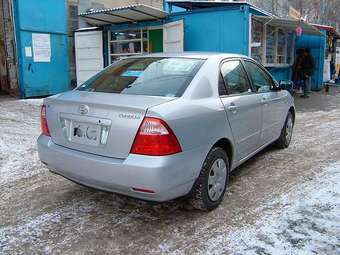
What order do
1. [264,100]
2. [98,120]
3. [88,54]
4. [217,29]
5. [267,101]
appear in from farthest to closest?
[88,54] → [217,29] → [267,101] → [264,100] → [98,120]

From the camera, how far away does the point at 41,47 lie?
11.1 metres

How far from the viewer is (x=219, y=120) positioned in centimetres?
356

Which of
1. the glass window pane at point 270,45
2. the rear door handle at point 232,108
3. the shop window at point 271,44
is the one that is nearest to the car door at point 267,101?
the rear door handle at point 232,108

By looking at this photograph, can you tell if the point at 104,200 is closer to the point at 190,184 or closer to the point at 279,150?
the point at 190,184

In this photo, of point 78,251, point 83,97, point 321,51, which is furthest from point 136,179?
point 321,51

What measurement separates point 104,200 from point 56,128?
0.96m

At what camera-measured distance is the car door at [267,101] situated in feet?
15.4

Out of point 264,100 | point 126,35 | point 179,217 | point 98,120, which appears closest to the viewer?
point 98,120

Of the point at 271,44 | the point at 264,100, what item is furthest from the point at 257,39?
the point at 264,100

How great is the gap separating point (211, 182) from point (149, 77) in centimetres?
119

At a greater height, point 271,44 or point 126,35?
point 126,35

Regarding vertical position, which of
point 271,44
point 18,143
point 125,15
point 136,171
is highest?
point 125,15

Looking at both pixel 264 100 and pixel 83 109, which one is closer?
pixel 83 109

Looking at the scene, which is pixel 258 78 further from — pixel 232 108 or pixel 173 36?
pixel 173 36
